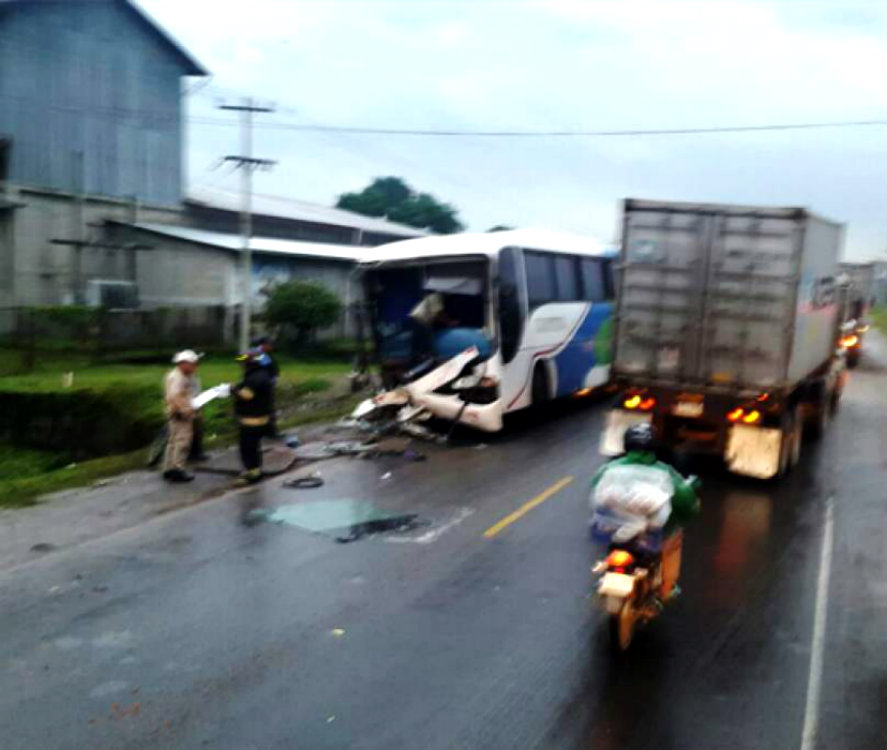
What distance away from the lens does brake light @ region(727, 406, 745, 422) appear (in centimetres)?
1128

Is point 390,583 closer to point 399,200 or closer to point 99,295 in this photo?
point 99,295

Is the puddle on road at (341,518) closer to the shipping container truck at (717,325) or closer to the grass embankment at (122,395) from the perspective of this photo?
the grass embankment at (122,395)

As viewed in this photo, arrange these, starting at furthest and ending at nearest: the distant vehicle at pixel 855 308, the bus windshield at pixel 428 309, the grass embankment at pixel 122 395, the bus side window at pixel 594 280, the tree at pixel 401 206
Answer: the tree at pixel 401 206 → the distant vehicle at pixel 855 308 → the bus side window at pixel 594 280 → the bus windshield at pixel 428 309 → the grass embankment at pixel 122 395

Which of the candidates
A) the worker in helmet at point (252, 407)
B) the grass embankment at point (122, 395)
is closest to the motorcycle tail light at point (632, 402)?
the worker in helmet at point (252, 407)

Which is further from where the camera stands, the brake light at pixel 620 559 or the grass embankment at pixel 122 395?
the grass embankment at pixel 122 395

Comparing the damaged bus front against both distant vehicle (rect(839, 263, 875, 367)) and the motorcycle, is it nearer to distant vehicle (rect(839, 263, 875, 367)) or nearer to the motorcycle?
the motorcycle

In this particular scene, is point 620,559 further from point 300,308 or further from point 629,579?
point 300,308

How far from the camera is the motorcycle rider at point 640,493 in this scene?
6000 mm

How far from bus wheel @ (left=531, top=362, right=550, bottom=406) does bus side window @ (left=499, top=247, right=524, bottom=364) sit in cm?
128

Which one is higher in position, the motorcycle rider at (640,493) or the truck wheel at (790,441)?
the motorcycle rider at (640,493)

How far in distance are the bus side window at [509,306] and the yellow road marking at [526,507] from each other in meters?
3.08

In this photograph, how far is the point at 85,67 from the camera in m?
28.5

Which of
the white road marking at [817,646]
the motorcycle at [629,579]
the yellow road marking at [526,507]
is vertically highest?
the motorcycle at [629,579]

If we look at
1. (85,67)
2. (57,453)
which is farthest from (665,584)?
(85,67)
